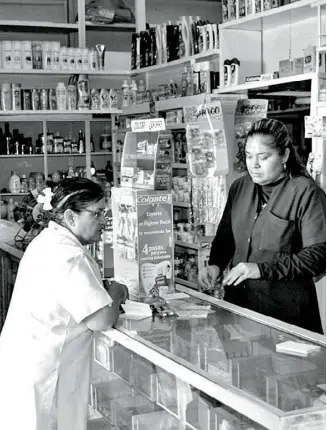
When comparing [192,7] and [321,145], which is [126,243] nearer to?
[321,145]

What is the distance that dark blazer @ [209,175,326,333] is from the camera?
2.99 meters

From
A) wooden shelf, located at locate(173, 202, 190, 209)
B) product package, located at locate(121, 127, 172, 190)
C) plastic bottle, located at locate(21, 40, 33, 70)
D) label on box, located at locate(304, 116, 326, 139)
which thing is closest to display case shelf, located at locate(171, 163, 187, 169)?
wooden shelf, located at locate(173, 202, 190, 209)

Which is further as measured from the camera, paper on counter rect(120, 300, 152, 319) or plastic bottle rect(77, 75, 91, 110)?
plastic bottle rect(77, 75, 91, 110)

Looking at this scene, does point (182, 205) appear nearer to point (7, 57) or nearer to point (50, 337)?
point (7, 57)

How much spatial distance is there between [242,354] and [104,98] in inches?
225

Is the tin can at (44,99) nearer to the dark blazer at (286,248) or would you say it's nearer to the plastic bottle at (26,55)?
the plastic bottle at (26,55)

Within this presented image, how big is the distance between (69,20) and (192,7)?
2.03 m

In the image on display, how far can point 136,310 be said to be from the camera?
2873mm

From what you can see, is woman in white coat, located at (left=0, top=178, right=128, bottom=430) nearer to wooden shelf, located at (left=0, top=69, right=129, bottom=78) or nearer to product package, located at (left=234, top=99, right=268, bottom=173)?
product package, located at (left=234, top=99, right=268, bottom=173)

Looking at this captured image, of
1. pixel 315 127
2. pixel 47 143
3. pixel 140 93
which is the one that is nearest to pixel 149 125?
pixel 315 127

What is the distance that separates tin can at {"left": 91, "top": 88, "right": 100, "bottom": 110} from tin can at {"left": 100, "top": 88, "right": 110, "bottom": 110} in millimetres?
33

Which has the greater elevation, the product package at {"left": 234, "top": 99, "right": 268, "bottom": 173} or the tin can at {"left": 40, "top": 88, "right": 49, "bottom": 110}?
the tin can at {"left": 40, "top": 88, "right": 49, "bottom": 110}

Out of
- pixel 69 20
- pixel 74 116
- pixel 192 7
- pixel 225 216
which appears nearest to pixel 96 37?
pixel 69 20

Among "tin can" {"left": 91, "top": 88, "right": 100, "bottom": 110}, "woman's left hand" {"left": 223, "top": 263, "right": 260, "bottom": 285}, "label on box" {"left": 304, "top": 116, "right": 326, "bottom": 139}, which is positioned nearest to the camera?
Result: "woman's left hand" {"left": 223, "top": 263, "right": 260, "bottom": 285}
